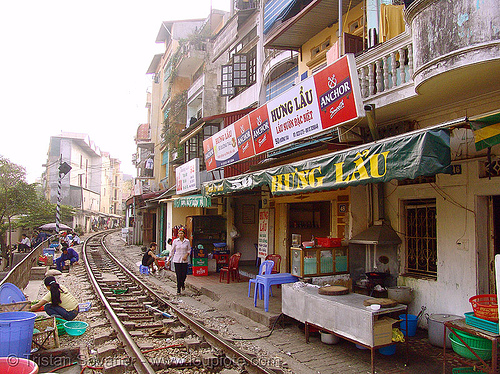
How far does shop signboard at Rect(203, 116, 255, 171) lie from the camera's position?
1206cm

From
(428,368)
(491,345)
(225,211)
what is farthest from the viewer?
(225,211)

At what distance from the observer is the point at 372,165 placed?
19.5ft

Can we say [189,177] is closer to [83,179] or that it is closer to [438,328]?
[438,328]

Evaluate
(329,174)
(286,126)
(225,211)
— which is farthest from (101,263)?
(329,174)

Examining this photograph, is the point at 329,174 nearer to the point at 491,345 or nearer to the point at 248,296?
the point at 491,345

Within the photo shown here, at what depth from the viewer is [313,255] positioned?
8.38 meters

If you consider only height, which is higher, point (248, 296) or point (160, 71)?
point (160, 71)

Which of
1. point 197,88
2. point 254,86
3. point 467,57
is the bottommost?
point 467,57

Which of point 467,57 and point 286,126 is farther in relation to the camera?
point 286,126

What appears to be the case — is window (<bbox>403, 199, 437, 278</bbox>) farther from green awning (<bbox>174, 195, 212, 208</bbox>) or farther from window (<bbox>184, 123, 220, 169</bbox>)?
window (<bbox>184, 123, 220, 169</bbox>)

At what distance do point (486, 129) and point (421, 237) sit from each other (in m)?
3.52

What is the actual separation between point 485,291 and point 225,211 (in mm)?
11365

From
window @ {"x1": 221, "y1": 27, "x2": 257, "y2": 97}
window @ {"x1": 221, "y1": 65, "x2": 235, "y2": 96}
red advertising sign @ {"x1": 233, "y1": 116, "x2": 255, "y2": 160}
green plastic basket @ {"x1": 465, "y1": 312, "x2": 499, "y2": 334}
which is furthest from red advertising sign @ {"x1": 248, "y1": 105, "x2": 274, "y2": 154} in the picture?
window @ {"x1": 221, "y1": 65, "x2": 235, "y2": 96}

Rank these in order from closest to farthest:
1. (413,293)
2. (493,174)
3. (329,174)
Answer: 1. (493,174)
2. (329,174)
3. (413,293)
